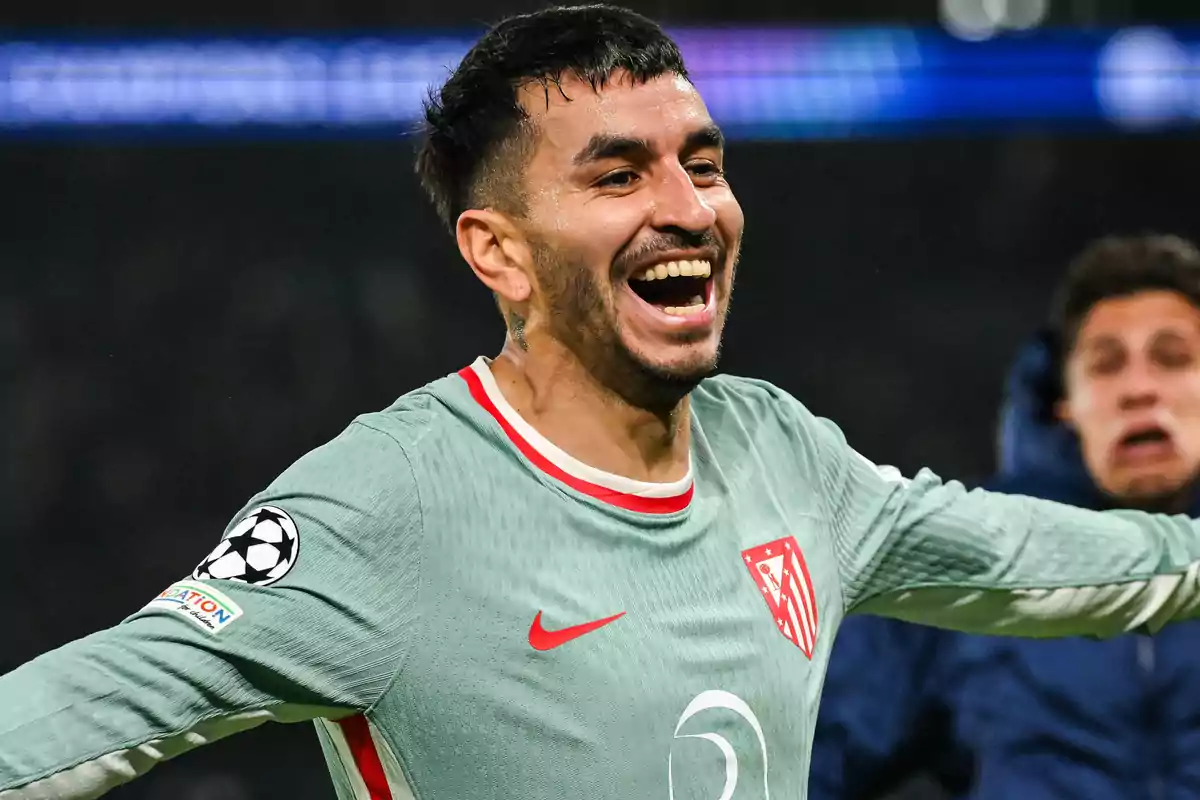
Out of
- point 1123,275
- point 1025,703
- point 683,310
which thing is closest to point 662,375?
point 683,310

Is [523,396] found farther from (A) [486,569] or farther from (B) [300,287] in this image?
(B) [300,287]

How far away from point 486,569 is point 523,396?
23cm

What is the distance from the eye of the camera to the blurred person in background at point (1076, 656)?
8.75 ft

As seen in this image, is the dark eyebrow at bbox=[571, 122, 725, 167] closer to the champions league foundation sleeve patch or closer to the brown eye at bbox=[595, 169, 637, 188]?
the brown eye at bbox=[595, 169, 637, 188]

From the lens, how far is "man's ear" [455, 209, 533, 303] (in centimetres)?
180

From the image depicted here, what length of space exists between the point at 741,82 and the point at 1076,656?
172 centimetres

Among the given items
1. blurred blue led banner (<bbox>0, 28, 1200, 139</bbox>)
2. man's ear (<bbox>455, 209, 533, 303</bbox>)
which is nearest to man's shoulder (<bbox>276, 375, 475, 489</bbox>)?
man's ear (<bbox>455, 209, 533, 303</bbox>)

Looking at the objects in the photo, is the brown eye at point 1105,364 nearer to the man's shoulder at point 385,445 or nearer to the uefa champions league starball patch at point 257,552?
the man's shoulder at point 385,445

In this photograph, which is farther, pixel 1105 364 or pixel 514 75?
pixel 1105 364

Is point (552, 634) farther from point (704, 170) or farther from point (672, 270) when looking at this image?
point (704, 170)

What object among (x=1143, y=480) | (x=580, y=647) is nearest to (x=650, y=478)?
(x=580, y=647)

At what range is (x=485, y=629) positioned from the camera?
160 cm

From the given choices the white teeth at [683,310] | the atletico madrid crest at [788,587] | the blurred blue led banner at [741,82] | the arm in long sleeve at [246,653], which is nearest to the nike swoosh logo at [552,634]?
the arm in long sleeve at [246,653]

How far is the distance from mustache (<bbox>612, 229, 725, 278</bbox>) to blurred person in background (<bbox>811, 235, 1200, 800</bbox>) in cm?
123
